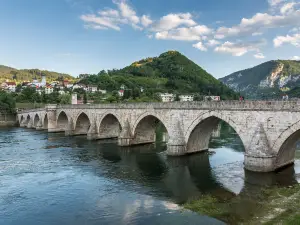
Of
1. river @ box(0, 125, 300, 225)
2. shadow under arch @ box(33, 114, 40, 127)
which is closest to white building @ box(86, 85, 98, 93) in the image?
shadow under arch @ box(33, 114, 40, 127)

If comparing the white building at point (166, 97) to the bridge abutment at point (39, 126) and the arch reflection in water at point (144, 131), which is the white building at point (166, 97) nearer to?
the bridge abutment at point (39, 126)

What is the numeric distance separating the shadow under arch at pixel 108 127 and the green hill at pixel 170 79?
76.2 m

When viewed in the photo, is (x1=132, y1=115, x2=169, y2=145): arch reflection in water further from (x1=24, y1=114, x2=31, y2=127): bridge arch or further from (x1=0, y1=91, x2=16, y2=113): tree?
(x1=0, y1=91, x2=16, y2=113): tree

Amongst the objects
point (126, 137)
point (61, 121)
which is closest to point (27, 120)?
point (61, 121)

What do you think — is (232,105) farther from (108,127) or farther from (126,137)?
(108,127)

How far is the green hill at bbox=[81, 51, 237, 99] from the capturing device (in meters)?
134

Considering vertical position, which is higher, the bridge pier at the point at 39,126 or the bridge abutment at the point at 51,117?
the bridge abutment at the point at 51,117

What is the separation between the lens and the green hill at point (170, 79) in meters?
134

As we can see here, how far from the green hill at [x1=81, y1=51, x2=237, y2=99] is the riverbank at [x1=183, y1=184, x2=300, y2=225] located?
339 ft

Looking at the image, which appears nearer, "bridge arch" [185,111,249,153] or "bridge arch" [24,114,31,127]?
"bridge arch" [185,111,249,153]

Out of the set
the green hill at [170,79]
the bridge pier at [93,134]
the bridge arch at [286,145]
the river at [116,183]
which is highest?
the green hill at [170,79]

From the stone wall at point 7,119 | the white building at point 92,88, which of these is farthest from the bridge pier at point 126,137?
the white building at point 92,88

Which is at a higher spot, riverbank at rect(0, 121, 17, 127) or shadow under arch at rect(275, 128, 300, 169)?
shadow under arch at rect(275, 128, 300, 169)

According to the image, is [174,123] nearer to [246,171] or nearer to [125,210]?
[246,171]
